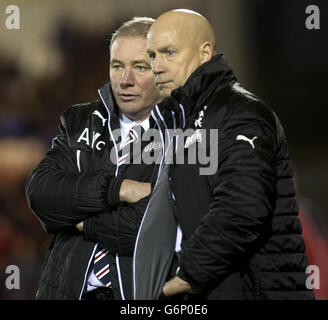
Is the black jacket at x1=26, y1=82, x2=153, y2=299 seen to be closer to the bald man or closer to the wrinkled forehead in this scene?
the bald man

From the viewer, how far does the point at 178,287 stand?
1.85 meters

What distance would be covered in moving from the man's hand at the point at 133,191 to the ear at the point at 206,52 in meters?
0.44

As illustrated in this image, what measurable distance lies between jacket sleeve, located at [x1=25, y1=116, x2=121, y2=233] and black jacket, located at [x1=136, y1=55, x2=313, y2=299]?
1.13ft

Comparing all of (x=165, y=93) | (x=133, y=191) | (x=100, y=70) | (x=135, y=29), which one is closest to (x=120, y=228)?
(x=133, y=191)

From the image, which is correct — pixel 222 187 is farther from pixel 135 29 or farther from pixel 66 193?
pixel 135 29

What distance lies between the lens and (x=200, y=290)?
1.86m

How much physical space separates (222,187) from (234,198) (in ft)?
0.15

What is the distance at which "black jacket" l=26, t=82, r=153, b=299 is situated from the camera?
6.96ft

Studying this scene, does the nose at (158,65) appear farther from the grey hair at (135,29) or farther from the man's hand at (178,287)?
the man's hand at (178,287)

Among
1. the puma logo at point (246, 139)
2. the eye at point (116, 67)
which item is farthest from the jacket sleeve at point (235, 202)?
the eye at point (116, 67)

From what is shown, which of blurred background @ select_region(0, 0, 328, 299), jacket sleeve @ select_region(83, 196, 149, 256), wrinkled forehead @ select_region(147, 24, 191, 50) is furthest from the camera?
blurred background @ select_region(0, 0, 328, 299)

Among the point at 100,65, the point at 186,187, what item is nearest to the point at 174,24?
the point at 186,187

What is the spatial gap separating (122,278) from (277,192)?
59 cm

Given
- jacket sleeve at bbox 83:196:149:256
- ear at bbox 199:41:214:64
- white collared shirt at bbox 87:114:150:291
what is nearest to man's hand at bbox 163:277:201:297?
jacket sleeve at bbox 83:196:149:256
